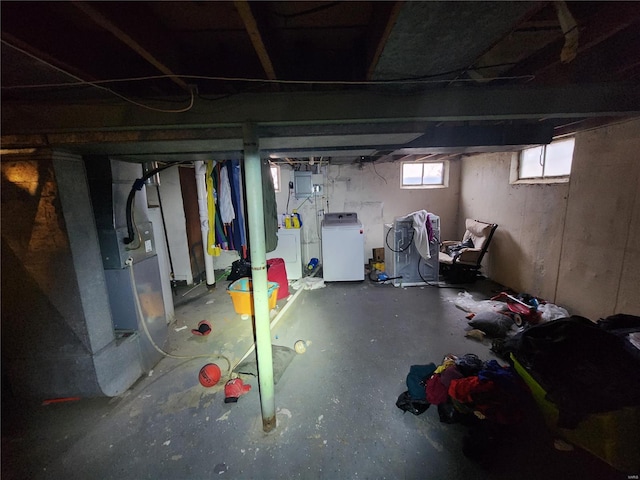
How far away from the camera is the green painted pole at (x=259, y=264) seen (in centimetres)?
154

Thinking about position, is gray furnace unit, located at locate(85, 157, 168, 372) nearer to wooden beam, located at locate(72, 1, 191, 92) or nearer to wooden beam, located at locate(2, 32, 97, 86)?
wooden beam, located at locate(2, 32, 97, 86)

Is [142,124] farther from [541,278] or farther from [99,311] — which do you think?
[541,278]

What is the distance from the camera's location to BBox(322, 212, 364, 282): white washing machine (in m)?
4.44

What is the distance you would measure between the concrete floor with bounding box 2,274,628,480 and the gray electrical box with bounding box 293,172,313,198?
318 cm

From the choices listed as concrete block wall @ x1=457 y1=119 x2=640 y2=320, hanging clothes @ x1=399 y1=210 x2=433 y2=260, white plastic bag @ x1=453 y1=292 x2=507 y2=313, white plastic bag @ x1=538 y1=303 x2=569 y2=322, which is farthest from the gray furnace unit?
concrete block wall @ x1=457 y1=119 x2=640 y2=320

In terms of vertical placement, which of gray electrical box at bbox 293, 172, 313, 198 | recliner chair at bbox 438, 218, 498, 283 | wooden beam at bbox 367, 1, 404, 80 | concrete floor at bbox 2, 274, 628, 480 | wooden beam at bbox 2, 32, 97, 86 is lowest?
concrete floor at bbox 2, 274, 628, 480

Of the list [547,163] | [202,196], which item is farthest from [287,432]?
[547,163]

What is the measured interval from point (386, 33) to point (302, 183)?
419cm

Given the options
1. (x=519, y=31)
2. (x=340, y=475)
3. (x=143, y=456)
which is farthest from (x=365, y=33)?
(x=143, y=456)

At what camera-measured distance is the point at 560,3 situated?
0.92m

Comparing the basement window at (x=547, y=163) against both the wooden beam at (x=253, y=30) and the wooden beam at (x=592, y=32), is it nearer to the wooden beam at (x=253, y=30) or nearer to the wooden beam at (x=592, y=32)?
the wooden beam at (x=592, y=32)

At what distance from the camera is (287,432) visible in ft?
5.87

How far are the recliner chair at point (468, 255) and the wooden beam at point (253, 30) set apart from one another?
4118 mm

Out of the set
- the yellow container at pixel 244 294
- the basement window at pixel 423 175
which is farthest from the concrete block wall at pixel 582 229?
the yellow container at pixel 244 294
